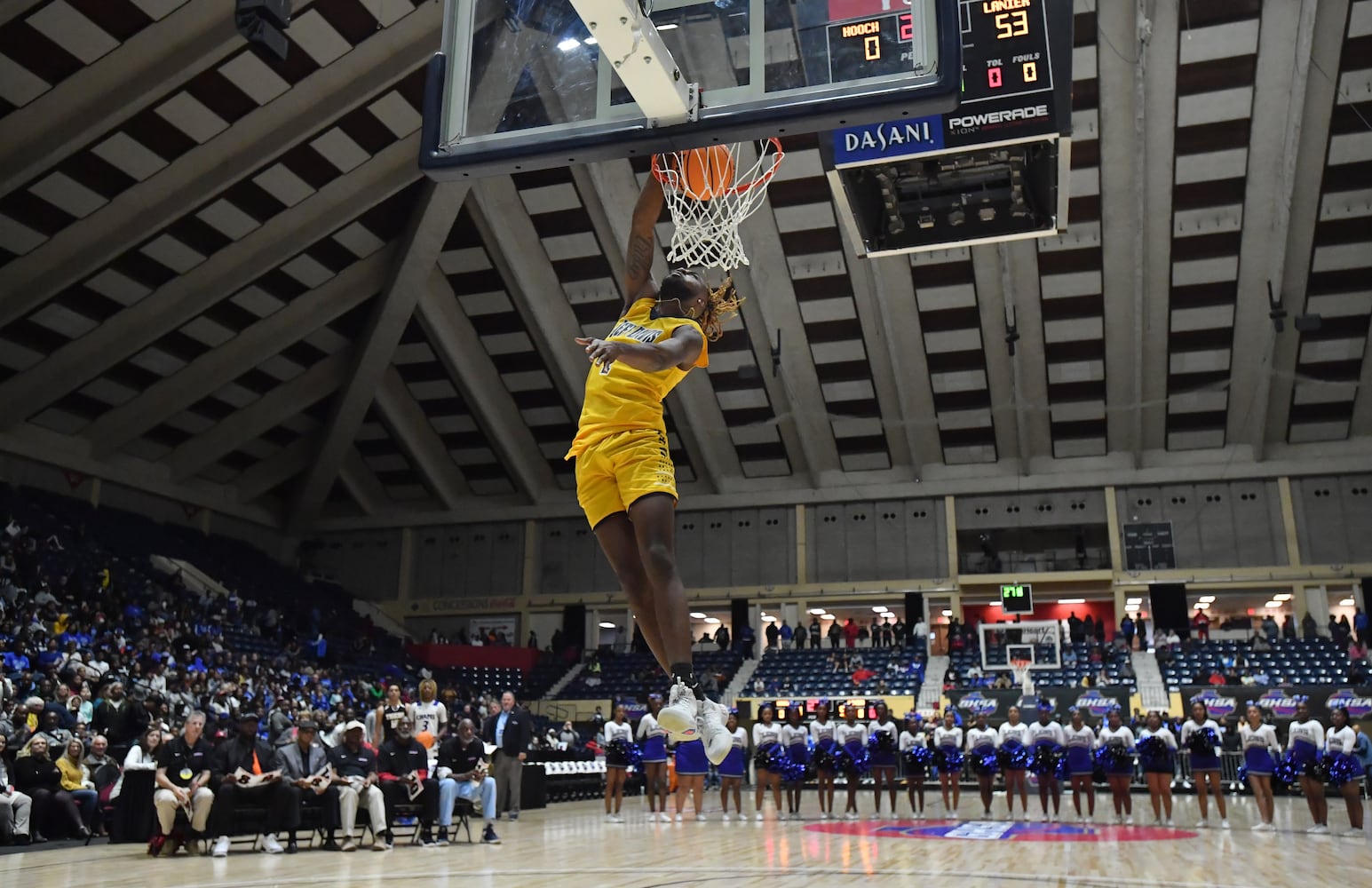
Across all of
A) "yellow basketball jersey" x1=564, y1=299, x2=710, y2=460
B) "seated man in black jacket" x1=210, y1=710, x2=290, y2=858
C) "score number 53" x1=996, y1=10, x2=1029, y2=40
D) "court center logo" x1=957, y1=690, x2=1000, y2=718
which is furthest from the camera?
"court center logo" x1=957, y1=690, x2=1000, y2=718

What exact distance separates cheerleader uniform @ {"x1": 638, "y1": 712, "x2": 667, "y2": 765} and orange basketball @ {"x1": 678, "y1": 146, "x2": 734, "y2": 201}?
11750mm

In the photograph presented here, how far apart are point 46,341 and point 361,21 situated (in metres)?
11.2

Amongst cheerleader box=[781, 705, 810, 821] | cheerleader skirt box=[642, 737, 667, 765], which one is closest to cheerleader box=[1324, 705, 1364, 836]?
cheerleader box=[781, 705, 810, 821]

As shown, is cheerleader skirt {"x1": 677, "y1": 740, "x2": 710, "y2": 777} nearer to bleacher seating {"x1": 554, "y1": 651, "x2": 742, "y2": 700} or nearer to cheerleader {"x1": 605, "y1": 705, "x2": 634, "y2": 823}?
cheerleader {"x1": 605, "y1": 705, "x2": 634, "y2": 823}

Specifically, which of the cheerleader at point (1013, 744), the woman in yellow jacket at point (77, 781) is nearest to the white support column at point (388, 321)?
the woman in yellow jacket at point (77, 781)

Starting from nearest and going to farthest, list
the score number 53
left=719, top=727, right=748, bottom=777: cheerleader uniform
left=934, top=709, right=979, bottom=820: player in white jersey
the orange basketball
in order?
the orange basketball, the score number 53, left=719, top=727, right=748, bottom=777: cheerleader uniform, left=934, top=709, right=979, bottom=820: player in white jersey

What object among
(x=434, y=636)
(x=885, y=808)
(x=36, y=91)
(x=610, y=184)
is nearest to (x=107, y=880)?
(x=885, y=808)

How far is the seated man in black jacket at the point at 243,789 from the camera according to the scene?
10.9 m

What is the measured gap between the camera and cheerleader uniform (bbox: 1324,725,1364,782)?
43.0 feet

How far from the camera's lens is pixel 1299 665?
2506 centimetres

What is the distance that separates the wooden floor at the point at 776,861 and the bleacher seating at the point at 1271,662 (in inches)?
470

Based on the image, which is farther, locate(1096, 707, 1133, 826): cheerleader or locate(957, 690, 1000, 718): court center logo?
locate(957, 690, 1000, 718): court center logo

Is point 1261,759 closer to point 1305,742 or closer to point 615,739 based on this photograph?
point 1305,742

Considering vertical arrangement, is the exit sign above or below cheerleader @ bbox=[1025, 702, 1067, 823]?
above
